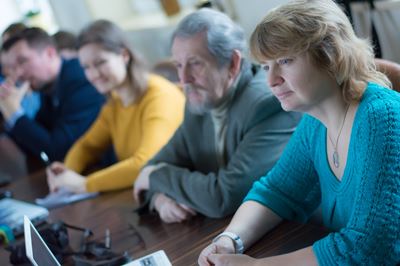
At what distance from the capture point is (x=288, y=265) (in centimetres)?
105

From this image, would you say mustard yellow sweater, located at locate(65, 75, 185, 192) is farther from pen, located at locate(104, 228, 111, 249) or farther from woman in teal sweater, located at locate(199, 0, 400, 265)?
woman in teal sweater, located at locate(199, 0, 400, 265)

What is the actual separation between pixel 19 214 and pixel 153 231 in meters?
0.61

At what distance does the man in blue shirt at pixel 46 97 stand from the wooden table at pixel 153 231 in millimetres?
749

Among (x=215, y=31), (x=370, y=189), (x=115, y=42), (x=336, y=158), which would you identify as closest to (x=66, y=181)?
(x=115, y=42)

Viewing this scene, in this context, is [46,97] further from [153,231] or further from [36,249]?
Result: [36,249]

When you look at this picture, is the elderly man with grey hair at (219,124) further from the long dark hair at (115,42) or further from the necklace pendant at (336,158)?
the long dark hair at (115,42)

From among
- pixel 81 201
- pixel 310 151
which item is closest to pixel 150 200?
pixel 81 201

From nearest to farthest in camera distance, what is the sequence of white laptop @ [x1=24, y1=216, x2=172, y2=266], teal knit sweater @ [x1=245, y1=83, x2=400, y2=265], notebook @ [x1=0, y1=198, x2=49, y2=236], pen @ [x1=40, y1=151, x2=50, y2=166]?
teal knit sweater @ [x1=245, y1=83, x2=400, y2=265], white laptop @ [x1=24, y1=216, x2=172, y2=266], notebook @ [x1=0, y1=198, x2=49, y2=236], pen @ [x1=40, y1=151, x2=50, y2=166]

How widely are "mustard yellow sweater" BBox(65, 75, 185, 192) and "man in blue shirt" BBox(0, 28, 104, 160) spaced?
0.64ft

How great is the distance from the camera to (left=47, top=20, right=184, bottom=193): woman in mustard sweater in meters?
2.05

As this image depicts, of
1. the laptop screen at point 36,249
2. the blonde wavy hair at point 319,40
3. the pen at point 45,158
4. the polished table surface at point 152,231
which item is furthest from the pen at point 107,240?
the pen at point 45,158

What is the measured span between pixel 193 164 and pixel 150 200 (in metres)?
0.23

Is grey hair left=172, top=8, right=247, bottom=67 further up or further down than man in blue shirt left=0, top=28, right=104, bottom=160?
further up

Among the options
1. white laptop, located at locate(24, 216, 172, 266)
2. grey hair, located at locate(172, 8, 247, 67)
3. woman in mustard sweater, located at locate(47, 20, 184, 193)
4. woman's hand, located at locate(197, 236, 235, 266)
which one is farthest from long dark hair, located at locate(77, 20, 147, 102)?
woman's hand, located at locate(197, 236, 235, 266)
